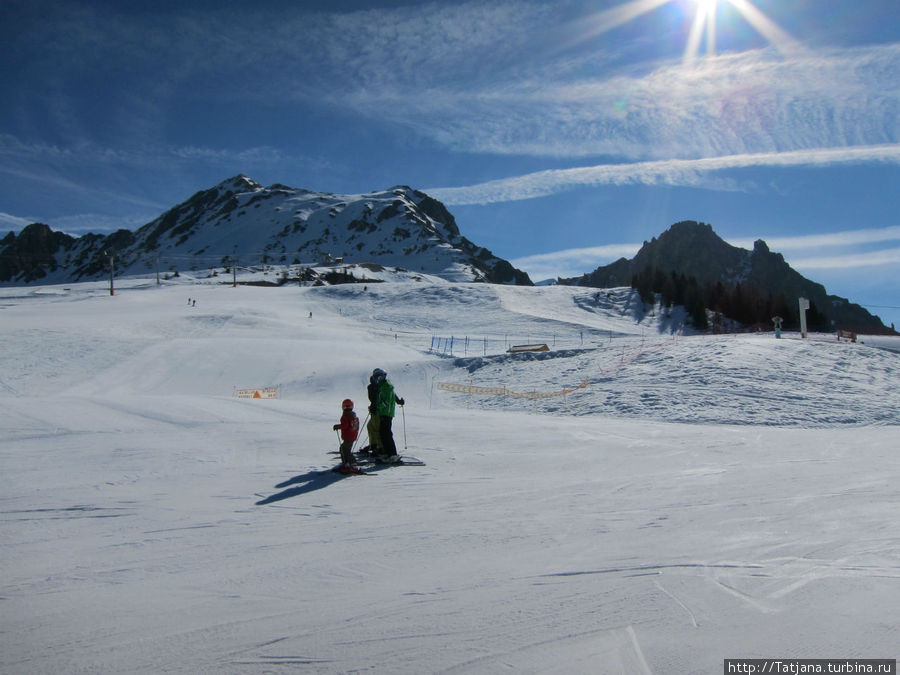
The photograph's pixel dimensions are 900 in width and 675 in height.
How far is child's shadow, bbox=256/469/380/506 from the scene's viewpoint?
22.0ft

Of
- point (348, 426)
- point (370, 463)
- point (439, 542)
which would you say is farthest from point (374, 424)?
point (439, 542)

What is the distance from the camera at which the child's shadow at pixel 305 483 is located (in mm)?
6695

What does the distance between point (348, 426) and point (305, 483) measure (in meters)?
1.10

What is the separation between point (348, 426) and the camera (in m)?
8.26

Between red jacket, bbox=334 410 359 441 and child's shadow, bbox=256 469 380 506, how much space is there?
0.54 meters

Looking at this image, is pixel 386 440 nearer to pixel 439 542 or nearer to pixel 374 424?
pixel 374 424

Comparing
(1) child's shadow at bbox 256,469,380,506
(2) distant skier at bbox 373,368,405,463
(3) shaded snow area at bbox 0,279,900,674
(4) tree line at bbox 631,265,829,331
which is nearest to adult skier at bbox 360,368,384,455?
(2) distant skier at bbox 373,368,405,463

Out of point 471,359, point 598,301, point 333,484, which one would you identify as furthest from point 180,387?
point 598,301

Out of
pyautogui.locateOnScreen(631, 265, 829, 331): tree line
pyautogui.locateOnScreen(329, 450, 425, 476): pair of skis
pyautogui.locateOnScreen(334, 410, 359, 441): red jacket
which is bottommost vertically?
pyautogui.locateOnScreen(329, 450, 425, 476): pair of skis

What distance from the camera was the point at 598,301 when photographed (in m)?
69.2

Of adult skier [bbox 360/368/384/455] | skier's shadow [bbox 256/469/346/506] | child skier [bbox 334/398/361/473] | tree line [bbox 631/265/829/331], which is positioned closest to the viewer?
skier's shadow [bbox 256/469/346/506]

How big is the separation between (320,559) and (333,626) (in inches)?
46.4

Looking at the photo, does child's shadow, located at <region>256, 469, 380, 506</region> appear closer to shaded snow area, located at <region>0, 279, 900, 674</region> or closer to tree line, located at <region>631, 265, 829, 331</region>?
shaded snow area, located at <region>0, 279, 900, 674</region>

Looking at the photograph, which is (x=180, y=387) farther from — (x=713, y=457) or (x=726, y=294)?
(x=726, y=294)
